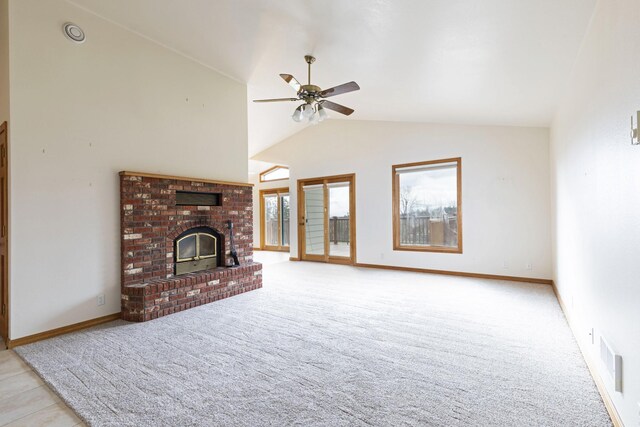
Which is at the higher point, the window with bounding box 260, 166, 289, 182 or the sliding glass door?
the window with bounding box 260, 166, 289, 182

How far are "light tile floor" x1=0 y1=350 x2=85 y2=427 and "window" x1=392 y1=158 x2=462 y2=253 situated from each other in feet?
17.3

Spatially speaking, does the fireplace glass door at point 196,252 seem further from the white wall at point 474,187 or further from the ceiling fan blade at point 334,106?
the white wall at point 474,187

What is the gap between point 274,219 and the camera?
9.45 metres

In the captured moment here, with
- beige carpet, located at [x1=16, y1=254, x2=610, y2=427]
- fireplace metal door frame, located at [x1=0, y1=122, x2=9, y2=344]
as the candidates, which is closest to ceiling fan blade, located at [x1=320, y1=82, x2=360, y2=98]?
beige carpet, located at [x1=16, y1=254, x2=610, y2=427]

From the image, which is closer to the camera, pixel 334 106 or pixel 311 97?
pixel 311 97

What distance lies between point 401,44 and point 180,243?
11.2 feet

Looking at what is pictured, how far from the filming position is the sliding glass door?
9172 mm

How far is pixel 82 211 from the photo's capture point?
3.23m

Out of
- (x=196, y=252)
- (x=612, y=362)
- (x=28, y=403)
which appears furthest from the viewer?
(x=196, y=252)

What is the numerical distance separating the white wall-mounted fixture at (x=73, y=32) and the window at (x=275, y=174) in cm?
601

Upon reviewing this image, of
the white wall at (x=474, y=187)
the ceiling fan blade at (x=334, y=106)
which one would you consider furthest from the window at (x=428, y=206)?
the ceiling fan blade at (x=334, y=106)

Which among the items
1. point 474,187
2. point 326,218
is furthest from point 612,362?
point 326,218

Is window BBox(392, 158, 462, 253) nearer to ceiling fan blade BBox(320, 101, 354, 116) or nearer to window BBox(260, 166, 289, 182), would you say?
ceiling fan blade BBox(320, 101, 354, 116)

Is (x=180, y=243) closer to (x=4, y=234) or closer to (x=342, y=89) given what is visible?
(x=4, y=234)
